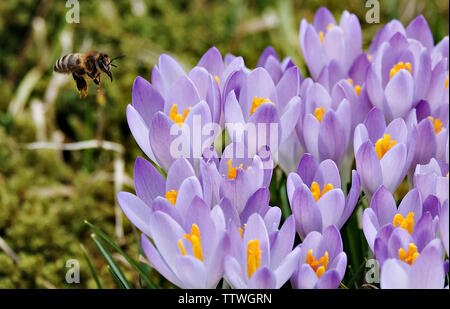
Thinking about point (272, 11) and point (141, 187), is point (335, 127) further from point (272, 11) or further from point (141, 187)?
point (272, 11)

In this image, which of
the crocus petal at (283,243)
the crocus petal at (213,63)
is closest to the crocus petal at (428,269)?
the crocus petal at (283,243)

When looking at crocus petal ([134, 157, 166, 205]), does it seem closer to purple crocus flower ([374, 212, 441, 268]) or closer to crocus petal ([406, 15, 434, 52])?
purple crocus flower ([374, 212, 441, 268])

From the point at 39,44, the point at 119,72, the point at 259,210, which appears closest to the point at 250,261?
the point at 259,210

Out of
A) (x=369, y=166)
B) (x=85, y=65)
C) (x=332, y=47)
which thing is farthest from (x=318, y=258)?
(x=85, y=65)

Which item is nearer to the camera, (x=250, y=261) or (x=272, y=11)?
(x=250, y=261)

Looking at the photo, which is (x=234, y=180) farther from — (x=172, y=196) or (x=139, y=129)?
(x=139, y=129)

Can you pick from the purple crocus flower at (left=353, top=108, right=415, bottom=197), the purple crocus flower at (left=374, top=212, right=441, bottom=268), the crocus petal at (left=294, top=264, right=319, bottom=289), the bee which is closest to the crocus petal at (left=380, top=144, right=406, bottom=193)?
the purple crocus flower at (left=353, top=108, right=415, bottom=197)
